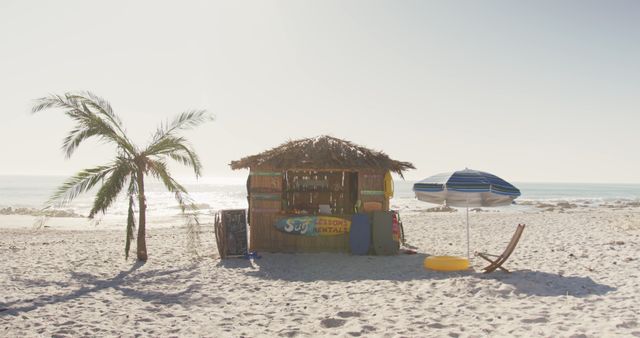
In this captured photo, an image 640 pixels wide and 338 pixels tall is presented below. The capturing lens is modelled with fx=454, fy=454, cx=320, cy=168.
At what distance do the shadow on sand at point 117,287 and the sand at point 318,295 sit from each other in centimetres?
3

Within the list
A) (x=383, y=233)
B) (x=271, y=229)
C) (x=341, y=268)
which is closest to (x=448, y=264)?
(x=341, y=268)

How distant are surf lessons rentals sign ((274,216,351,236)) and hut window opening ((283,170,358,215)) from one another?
2894 millimetres

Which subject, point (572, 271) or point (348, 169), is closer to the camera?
point (572, 271)

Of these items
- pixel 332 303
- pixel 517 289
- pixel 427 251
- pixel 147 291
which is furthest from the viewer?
pixel 427 251

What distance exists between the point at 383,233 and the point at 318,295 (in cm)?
440

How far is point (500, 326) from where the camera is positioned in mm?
5273

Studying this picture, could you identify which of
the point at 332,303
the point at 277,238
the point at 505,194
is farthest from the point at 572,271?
the point at 277,238

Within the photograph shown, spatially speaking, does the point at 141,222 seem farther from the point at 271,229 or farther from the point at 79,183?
the point at 271,229

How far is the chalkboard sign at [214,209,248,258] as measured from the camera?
10758mm

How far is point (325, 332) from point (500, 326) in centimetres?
204

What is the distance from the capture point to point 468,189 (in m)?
8.55

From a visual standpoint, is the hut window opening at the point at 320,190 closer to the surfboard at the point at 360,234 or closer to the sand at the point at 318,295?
the surfboard at the point at 360,234

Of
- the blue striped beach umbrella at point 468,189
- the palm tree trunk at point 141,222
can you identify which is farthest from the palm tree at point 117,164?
the blue striped beach umbrella at point 468,189

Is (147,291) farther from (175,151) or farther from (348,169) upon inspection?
(348,169)
